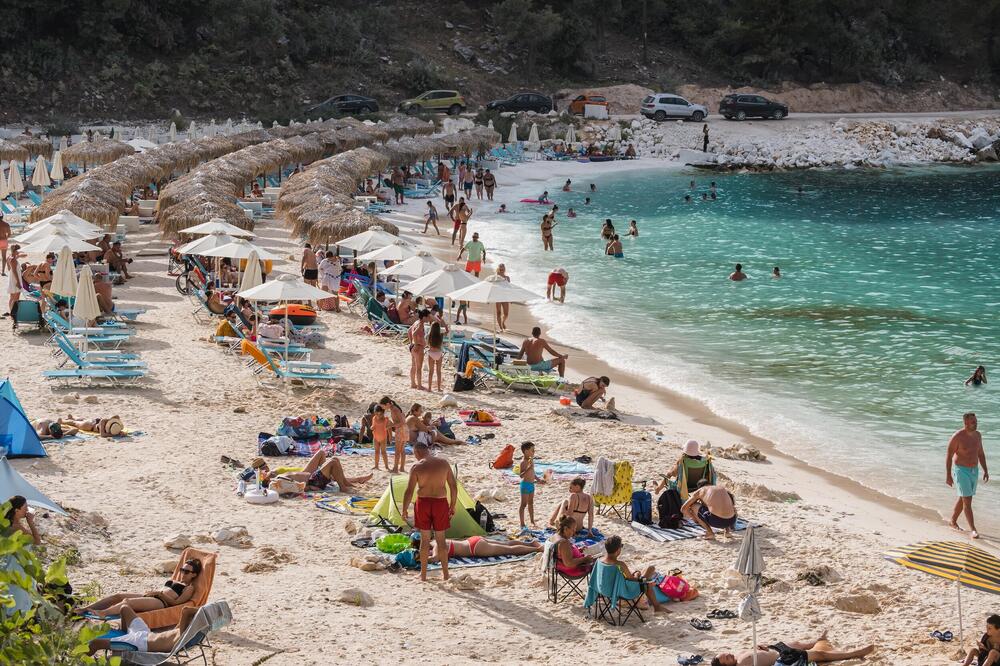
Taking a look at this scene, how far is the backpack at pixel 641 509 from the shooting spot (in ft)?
36.0

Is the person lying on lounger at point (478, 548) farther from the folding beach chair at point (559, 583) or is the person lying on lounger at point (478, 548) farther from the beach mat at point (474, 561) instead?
the folding beach chair at point (559, 583)

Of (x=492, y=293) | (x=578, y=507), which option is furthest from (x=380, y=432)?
(x=492, y=293)

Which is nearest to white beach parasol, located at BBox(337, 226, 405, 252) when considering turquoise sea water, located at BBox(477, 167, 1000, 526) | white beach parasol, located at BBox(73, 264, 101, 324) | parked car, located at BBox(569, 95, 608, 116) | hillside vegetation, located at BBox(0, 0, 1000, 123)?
turquoise sea water, located at BBox(477, 167, 1000, 526)

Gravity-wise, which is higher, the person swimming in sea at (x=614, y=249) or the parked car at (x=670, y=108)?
the parked car at (x=670, y=108)

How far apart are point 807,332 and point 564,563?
13.4m

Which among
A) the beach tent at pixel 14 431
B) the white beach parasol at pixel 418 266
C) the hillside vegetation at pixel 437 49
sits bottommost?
the beach tent at pixel 14 431

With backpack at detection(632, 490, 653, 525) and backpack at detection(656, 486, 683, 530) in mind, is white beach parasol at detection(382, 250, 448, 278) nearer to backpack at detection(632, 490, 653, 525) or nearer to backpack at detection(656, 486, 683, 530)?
backpack at detection(632, 490, 653, 525)

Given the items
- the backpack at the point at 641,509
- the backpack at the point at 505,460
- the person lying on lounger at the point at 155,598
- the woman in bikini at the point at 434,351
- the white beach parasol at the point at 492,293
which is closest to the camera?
the person lying on lounger at the point at 155,598

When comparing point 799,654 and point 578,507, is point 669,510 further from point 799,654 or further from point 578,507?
point 799,654

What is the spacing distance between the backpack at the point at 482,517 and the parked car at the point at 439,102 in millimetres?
45070

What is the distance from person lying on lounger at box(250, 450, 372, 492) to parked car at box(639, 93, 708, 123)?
44957 millimetres

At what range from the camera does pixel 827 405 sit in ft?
54.0

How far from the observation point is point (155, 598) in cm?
780

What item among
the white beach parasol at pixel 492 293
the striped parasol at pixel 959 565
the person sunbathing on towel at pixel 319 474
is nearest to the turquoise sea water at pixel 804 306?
the white beach parasol at pixel 492 293
